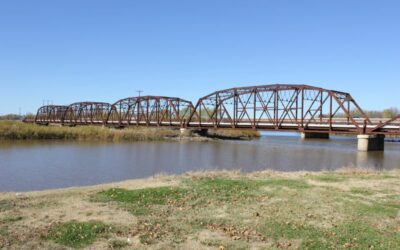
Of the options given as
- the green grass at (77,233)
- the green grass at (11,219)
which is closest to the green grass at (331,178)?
the green grass at (77,233)

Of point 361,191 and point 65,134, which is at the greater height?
point 361,191

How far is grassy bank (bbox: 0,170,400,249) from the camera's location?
Answer: 923cm

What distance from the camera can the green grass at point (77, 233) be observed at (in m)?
9.12

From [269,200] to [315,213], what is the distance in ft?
6.56

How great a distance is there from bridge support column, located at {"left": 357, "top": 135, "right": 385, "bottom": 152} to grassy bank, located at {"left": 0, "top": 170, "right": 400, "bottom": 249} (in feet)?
154

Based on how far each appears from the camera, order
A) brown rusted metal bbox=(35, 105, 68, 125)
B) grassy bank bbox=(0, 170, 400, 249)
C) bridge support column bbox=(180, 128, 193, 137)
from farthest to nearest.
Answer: brown rusted metal bbox=(35, 105, 68, 125)
bridge support column bbox=(180, 128, 193, 137)
grassy bank bbox=(0, 170, 400, 249)

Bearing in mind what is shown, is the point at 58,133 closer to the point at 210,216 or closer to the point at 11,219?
the point at 11,219

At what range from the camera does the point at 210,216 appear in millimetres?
11438

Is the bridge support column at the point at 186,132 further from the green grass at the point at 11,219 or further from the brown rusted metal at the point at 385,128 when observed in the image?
the green grass at the point at 11,219

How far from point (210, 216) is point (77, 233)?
367cm

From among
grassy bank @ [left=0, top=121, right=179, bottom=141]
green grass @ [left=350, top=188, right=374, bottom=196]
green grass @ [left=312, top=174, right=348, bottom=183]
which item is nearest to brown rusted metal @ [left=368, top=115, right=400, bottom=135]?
grassy bank @ [left=0, top=121, right=179, bottom=141]

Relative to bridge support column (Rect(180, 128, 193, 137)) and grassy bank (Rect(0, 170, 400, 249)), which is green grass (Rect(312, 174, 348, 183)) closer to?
grassy bank (Rect(0, 170, 400, 249))

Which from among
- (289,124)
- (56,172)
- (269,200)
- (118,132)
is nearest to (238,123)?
(289,124)

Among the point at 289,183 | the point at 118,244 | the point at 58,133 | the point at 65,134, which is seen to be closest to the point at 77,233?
the point at 118,244
